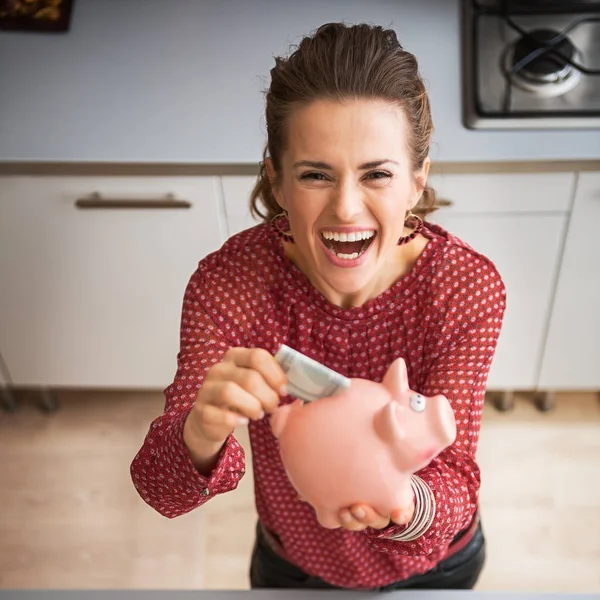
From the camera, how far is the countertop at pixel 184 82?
129 cm

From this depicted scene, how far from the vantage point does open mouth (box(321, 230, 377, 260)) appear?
71cm

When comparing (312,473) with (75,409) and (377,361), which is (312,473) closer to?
(377,361)

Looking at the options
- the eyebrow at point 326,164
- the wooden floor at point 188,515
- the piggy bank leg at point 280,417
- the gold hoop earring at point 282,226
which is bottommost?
the wooden floor at point 188,515

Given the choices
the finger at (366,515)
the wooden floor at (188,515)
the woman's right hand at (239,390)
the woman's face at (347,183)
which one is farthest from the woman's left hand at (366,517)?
the wooden floor at (188,515)

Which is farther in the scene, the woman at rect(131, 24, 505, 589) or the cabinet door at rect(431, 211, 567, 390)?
the cabinet door at rect(431, 211, 567, 390)

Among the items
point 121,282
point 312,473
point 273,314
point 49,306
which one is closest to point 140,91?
point 121,282

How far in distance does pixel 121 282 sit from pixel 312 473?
1.01 m

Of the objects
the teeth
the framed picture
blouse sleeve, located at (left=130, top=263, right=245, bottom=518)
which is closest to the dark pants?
blouse sleeve, located at (left=130, top=263, right=245, bottom=518)

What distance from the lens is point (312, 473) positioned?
2.00 ft

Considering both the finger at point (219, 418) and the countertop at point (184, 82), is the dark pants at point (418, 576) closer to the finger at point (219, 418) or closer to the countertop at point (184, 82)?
the finger at point (219, 418)

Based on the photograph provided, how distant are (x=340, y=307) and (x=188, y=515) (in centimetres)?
90

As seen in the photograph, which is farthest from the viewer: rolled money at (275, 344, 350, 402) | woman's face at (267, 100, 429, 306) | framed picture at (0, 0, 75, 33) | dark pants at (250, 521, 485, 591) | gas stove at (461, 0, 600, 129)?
framed picture at (0, 0, 75, 33)

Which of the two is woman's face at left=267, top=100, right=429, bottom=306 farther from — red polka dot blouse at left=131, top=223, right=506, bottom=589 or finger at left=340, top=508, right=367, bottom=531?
finger at left=340, top=508, right=367, bottom=531

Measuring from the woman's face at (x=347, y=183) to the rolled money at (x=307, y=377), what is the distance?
17 centimetres
